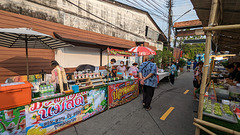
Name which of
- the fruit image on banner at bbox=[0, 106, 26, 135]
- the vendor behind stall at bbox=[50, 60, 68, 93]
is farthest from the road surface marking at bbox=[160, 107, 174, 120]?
the fruit image on banner at bbox=[0, 106, 26, 135]

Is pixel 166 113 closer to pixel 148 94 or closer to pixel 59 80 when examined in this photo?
pixel 148 94

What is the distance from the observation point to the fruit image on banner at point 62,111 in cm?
276

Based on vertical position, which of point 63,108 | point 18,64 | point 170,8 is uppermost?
point 170,8

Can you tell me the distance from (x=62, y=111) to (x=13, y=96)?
1.19m

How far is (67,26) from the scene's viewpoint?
21.5 ft

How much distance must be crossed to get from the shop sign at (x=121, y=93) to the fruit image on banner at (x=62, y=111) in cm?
44

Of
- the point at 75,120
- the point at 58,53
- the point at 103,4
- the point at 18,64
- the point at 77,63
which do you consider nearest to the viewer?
the point at 75,120

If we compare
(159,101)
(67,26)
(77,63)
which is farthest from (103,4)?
(159,101)

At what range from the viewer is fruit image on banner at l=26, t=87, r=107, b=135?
276cm

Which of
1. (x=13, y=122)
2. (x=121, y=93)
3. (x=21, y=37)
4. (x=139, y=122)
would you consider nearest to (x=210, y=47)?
(x=139, y=122)

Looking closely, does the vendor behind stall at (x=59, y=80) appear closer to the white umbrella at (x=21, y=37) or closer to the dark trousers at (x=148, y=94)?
the white umbrella at (x=21, y=37)

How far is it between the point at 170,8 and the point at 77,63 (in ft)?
42.9

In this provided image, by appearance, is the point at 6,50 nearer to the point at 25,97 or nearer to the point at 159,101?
the point at 25,97

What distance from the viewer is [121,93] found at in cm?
493
